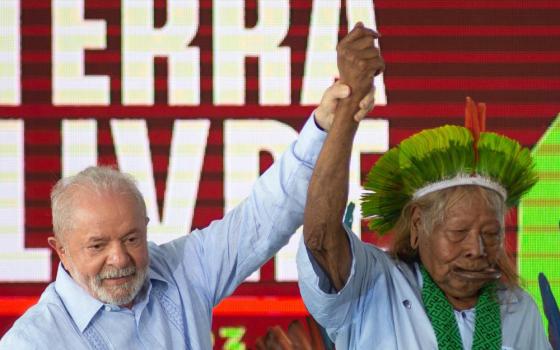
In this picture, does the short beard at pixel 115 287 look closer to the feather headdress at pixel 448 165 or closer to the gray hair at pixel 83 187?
the gray hair at pixel 83 187

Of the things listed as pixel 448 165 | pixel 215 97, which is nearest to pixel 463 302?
pixel 448 165

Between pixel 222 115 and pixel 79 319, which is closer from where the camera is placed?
pixel 79 319

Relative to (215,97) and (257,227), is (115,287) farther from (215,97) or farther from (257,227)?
(215,97)

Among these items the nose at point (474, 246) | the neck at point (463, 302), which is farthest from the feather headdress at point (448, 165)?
the neck at point (463, 302)

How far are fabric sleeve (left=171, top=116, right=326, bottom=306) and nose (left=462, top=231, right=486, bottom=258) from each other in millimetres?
386

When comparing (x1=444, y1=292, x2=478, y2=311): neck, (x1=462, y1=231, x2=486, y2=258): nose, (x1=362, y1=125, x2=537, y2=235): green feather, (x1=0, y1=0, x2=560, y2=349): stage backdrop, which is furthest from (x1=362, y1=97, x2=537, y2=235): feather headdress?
(x1=0, y1=0, x2=560, y2=349): stage backdrop

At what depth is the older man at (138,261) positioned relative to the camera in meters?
2.49

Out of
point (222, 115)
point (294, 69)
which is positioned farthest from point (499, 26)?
point (222, 115)

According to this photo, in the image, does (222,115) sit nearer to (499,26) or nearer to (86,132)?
(86,132)

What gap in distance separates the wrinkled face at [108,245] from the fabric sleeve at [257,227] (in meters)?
0.22

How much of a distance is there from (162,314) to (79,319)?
0.65 ft

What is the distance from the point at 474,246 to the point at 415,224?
0.58 feet

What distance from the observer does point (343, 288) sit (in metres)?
2.47

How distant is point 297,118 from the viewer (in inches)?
162
